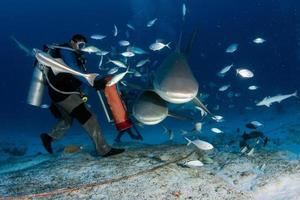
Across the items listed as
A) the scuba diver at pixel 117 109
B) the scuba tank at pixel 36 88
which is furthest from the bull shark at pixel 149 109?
the scuba tank at pixel 36 88

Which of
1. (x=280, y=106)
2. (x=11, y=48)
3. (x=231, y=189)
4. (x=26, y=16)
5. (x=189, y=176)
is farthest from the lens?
(x=26, y=16)

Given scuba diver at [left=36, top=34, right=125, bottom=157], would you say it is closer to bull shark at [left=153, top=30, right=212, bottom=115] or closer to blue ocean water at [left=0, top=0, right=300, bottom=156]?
bull shark at [left=153, top=30, right=212, bottom=115]

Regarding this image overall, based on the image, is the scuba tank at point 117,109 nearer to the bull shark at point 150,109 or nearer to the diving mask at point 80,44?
the bull shark at point 150,109

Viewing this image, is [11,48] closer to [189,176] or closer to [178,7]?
[178,7]

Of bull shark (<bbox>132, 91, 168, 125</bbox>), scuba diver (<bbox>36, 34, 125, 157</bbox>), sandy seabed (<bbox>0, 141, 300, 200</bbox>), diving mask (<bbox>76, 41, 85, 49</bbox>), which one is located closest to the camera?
sandy seabed (<bbox>0, 141, 300, 200</bbox>)

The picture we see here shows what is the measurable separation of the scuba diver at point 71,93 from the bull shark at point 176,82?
1.44m

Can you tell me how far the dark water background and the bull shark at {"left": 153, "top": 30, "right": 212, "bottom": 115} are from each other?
75.7 meters

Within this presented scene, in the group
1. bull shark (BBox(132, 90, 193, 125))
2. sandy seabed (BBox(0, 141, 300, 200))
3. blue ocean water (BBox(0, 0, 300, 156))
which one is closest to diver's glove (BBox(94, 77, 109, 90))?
bull shark (BBox(132, 90, 193, 125))

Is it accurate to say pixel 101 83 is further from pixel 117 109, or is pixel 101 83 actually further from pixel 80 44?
pixel 80 44

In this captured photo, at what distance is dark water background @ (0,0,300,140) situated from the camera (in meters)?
91.8

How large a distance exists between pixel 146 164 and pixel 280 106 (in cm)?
2181

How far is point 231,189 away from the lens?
4891 millimetres

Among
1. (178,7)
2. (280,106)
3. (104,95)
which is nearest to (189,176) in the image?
(104,95)

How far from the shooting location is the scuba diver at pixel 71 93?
20.1 ft
